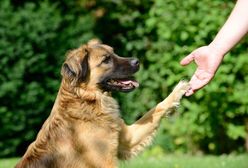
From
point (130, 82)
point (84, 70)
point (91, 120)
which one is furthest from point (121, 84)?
point (91, 120)

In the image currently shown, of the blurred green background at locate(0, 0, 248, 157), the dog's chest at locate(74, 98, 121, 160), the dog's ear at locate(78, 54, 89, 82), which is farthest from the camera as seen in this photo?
the blurred green background at locate(0, 0, 248, 157)

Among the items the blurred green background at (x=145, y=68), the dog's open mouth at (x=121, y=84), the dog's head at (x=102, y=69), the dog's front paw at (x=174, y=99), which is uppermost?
the dog's head at (x=102, y=69)

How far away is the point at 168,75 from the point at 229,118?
4.40ft

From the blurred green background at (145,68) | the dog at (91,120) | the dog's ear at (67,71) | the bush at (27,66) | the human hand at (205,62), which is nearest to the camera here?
the human hand at (205,62)

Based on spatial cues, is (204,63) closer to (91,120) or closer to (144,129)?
(91,120)

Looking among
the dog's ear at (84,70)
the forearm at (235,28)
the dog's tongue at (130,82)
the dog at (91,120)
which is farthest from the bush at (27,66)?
the forearm at (235,28)

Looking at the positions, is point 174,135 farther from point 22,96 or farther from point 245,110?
point 22,96

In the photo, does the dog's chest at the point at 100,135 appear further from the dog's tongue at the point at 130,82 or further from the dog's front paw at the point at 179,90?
the dog's front paw at the point at 179,90

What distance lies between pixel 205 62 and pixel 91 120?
2636 mm

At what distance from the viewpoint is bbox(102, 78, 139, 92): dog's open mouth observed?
21.9ft

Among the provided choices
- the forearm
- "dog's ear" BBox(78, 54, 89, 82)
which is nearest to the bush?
"dog's ear" BBox(78, 54, 89, 82)

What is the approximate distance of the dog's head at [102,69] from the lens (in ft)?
21.8

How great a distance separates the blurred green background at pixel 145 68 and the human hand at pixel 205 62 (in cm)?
684

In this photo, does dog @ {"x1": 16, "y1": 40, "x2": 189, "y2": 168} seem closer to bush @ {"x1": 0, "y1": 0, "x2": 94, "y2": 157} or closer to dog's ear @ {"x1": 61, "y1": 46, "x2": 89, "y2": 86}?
dog's ear @ {"x1": 61, "y1": 46, "x2": 89, "y2": 86}
